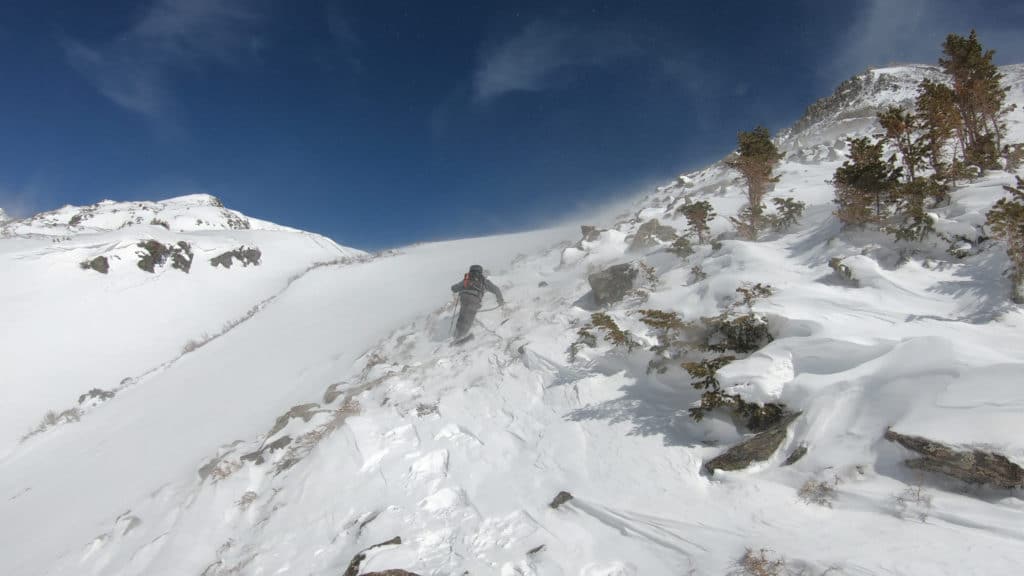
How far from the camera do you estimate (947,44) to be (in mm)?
10617

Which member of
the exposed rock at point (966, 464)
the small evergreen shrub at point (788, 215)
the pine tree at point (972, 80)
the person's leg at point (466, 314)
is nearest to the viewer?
the exposed rock at point (966, 464)

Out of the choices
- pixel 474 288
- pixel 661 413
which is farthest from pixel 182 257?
pixel 661 413

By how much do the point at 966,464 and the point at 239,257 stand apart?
3508 cm

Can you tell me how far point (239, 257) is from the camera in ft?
98.7

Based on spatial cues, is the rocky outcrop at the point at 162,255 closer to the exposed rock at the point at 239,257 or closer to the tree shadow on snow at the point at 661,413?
the exposed rock at the point at 239,257

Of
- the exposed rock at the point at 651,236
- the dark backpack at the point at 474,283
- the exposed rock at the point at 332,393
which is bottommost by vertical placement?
the exposed rock at the point at 332,393

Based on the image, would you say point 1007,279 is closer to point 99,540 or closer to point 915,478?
point 915,478

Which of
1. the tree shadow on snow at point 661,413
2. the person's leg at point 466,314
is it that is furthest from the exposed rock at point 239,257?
the tree shadow on snow at point 661,413

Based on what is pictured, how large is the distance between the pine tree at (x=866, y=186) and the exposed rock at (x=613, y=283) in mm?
4513

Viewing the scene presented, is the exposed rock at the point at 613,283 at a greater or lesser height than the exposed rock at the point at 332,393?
greater

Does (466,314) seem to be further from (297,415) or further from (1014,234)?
(1014,234)

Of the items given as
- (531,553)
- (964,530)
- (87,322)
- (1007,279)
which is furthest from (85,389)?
(1007,279)

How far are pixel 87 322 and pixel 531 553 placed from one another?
2526cm

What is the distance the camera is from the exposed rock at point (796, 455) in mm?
4875
